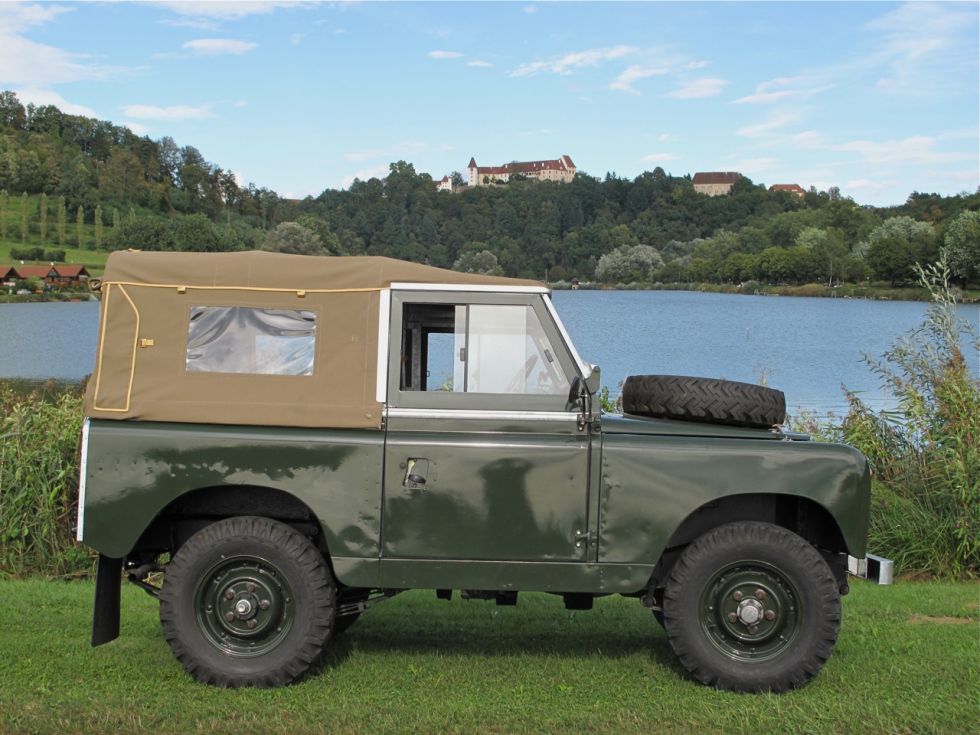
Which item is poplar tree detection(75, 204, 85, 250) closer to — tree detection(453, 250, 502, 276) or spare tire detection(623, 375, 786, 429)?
tree detection(453, 250, 502, 276)

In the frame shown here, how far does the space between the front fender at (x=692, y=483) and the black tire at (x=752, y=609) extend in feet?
0.74

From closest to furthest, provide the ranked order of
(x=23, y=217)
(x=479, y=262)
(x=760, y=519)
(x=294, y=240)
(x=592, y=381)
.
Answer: (x=592, y=381), (x=760, y=519), (x=479, y=262), (x=294, y=240), (x=23, y=217)

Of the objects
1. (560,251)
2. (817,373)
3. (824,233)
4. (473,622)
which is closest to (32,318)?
(560,251)

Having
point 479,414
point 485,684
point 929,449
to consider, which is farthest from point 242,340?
point 929,449

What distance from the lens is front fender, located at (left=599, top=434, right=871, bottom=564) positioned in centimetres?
540

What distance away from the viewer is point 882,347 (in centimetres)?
3712

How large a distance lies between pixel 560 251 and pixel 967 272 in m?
36.6

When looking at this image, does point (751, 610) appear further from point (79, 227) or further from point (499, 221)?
point (79, 227)

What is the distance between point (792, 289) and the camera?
3241 inches

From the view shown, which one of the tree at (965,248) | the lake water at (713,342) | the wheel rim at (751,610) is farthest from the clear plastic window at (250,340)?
the tree at (965,248)

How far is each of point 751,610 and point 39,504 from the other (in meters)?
6.73

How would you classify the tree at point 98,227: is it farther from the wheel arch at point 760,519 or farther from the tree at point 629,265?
the wheel arch at point 760,519

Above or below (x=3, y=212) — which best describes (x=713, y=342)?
below

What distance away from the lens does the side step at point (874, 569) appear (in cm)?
544
